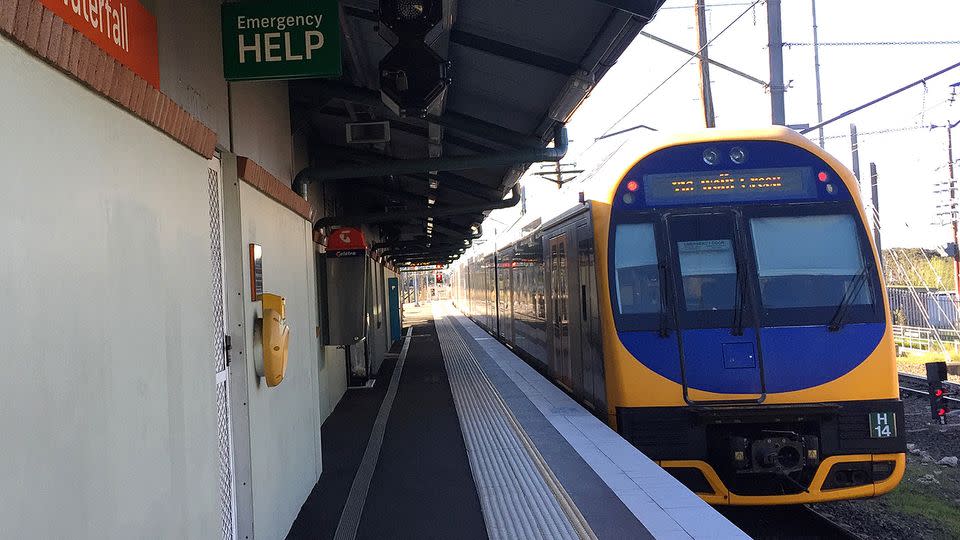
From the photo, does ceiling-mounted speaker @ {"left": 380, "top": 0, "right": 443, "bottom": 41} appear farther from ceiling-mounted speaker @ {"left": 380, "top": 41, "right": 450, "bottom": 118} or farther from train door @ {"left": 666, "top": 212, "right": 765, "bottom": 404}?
train door @ {"left": 666, "top": 212, "right": 765, "bottom": 404}

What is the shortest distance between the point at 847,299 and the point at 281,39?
464cm

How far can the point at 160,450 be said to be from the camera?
9.15ft

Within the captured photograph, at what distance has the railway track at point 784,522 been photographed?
22.1 feet

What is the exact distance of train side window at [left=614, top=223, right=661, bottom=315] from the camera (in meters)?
6.97

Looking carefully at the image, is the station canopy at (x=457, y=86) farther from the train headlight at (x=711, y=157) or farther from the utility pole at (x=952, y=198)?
the utility pole at (x=952, y=198)

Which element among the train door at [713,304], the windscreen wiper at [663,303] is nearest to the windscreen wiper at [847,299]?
the train door at [713,304]

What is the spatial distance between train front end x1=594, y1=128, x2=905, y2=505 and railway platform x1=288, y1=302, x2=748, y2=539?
645mm

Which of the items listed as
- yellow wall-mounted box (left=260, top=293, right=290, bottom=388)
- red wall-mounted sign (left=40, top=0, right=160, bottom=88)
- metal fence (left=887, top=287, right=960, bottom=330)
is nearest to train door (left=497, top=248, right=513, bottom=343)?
yellow wall-mounted box (left=260, top=293, right=290, bottom=388)

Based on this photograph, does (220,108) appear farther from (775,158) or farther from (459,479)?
(775,158)

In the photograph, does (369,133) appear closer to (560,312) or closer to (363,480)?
(560,312)

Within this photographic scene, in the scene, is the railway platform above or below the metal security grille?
below

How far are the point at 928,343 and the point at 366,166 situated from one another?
2014 cm

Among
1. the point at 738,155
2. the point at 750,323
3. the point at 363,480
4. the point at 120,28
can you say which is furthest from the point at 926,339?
the point at 120,28

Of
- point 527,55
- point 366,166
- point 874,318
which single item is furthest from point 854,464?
point 366,166
